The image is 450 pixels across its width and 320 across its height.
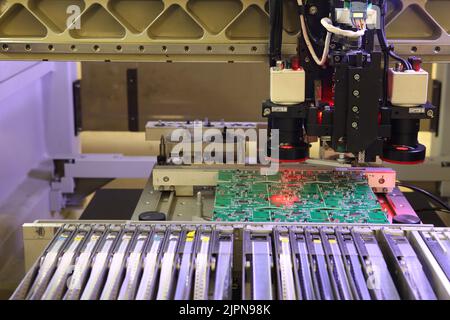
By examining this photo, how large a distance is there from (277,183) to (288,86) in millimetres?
616

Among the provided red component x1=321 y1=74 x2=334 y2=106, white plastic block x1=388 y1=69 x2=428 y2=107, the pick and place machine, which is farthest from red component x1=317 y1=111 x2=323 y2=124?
white plastic block x1=388 y1=69 x2=428 y2=107

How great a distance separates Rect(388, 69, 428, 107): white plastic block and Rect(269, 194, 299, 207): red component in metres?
0.57

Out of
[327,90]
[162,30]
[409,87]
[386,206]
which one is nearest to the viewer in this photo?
[409,87]

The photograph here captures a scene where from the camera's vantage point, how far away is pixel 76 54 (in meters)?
2.57

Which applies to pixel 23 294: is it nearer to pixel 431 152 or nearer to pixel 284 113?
pixel 284 113

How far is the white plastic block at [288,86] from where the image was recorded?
2.24m

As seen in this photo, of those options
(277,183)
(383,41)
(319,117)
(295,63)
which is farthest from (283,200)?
(383,41)

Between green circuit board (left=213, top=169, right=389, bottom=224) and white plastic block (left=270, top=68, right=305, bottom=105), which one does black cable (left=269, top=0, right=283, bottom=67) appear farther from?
green circuit board (left=213, top=169, right=389, bottom=224)

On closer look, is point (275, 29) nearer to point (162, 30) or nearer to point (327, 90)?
point (327, 90)

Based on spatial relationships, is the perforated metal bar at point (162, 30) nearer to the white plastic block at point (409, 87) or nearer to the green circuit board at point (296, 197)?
the white plastic block at point (409, 87)

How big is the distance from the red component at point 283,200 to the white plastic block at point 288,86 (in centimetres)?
45

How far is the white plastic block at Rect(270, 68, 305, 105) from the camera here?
2240 mm

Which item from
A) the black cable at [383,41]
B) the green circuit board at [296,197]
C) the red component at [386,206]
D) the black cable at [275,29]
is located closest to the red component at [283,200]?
the green circuit board at [296,197]

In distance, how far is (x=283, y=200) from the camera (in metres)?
2.57
